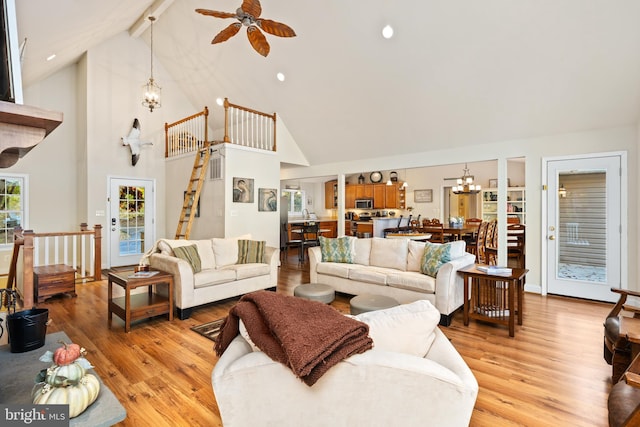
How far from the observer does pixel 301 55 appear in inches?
214

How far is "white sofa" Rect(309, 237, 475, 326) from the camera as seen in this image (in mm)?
3611

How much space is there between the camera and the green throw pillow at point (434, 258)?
3789mm

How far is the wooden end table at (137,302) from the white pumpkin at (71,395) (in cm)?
229

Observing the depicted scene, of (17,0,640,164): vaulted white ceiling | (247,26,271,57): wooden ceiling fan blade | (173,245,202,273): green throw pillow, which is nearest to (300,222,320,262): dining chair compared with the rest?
(17,0,640,164): vaulted white ceiling

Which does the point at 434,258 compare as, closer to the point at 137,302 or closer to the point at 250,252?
the point at 250,252

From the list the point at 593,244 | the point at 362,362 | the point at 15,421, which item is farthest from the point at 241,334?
the point at 593,244

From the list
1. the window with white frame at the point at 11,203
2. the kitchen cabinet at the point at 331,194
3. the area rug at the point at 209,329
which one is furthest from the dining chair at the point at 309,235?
the window with white frame at the point at 11,203

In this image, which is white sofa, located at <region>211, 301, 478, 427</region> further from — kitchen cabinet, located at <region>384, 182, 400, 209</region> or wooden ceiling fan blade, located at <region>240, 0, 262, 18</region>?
kitchen cabinet, located at <region>384, 182, 400, 209</region>

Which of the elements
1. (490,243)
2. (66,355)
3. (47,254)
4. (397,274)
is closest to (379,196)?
(490,243)

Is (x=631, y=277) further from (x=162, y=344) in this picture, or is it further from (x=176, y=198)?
(x=176, y=198)

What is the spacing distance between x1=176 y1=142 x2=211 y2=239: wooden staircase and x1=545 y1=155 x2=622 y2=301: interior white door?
5.81 metres

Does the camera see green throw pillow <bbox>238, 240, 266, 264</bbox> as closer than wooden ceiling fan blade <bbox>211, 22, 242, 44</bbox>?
No

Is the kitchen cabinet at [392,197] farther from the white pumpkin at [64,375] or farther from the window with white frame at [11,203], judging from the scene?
the white pumpkin at [64,375]

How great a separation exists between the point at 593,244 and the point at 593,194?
2.28 feet
